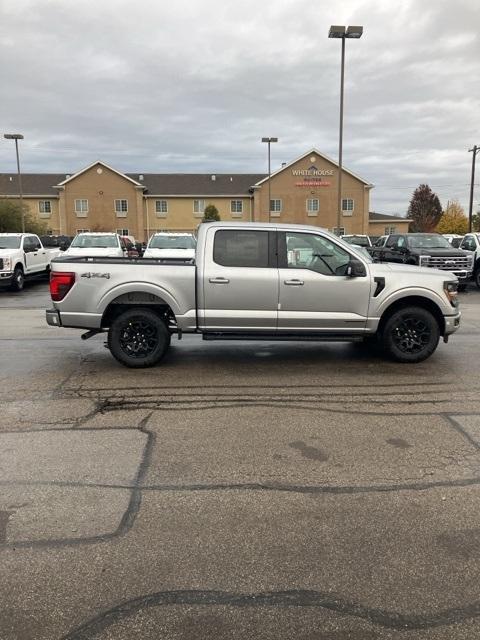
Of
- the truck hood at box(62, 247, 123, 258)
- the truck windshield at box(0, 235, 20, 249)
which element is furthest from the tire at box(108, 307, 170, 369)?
the truck windshield at box(0, 235, 20, 249)

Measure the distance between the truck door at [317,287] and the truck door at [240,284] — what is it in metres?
0.15

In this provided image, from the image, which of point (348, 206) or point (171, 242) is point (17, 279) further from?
point (348, 206)

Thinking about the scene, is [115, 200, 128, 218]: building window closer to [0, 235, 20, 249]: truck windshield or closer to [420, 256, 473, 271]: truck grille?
[0, 235, 20, 249]: truck windshield

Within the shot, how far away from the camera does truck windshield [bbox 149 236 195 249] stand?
696 inches

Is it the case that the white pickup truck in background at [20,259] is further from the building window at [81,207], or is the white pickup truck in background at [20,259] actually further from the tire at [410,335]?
the building window at [81,207]

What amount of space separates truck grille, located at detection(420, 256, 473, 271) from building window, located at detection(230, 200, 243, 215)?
47819mm

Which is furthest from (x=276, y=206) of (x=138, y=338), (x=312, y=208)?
(x=138, y=338)

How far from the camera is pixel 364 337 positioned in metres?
7.29

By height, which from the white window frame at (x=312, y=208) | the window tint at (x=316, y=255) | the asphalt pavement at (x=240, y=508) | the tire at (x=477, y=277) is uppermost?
the white window frame at (x=312, y=208)

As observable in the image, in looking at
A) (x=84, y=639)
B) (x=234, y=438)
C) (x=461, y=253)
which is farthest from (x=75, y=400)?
(x=461, y=253)

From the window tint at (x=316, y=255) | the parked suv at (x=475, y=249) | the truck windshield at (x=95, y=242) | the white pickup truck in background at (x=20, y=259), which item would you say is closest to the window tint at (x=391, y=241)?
the parked suv at (x=475, y=249)

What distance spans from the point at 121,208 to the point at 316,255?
198 ft

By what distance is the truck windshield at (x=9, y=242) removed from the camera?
17766mm

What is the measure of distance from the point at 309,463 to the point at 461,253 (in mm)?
15641
